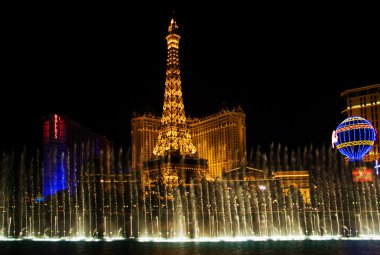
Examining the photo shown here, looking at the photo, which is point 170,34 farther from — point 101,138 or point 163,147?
point 101,138

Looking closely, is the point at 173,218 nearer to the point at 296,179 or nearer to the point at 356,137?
the point at 356,137

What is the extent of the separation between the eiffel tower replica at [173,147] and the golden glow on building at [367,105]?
2792 centimetres

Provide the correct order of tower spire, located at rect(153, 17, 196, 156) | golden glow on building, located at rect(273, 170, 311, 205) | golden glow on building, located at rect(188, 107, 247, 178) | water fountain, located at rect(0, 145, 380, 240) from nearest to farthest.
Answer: water fountain, located at rect(0, 145, 380, 240) → tower spire, located at rect(153, 17, 196, 156) → golden glow on building, located at rect(273, 170, 311, 205) → golden glow on building, located at rect(188, 107, 247, 178)

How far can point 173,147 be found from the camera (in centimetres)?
6919

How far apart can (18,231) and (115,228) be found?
22.5ft

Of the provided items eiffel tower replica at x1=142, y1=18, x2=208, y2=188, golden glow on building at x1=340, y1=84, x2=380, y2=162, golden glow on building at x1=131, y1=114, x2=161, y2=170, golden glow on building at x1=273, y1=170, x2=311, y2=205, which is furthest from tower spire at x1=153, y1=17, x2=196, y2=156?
golden glow on building at x1=340, y1=84, x2=380, y2=162

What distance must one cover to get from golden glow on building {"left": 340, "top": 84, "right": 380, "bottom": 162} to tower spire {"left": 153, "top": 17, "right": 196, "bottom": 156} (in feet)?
95.4

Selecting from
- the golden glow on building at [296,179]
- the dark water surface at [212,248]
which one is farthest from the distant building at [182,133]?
the dark water surface at [212,248]

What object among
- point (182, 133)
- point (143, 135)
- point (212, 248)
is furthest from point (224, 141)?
point (212, 248)

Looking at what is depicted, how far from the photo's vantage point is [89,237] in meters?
29.0

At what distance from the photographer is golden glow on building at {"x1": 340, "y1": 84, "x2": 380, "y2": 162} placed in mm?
76875

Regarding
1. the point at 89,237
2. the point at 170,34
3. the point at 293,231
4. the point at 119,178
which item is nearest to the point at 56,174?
the point at 119,178

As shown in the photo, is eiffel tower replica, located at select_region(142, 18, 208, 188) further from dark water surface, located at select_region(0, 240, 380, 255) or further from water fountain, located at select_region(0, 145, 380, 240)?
dark water surface, located at select_region(0, 240, 380, 255)

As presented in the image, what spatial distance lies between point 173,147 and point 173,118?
414 cm
